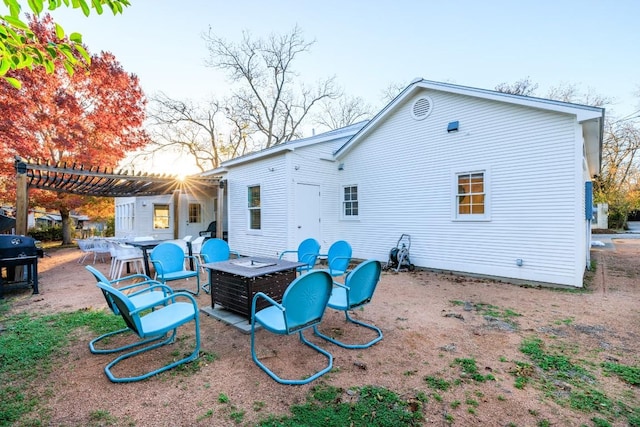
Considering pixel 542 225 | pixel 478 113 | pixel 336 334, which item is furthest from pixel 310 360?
pixel 478 113

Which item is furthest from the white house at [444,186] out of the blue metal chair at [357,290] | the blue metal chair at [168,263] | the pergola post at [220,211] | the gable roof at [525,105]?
the blue metal chair at [357,290]

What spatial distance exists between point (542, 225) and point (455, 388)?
5.10m

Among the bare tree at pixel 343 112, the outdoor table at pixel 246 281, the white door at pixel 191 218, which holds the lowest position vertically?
the outdoor table at pixel 246 281

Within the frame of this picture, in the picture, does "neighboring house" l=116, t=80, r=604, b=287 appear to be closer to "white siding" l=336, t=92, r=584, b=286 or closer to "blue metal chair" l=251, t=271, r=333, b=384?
"white siding" l=336, t=92, r=584, b=286

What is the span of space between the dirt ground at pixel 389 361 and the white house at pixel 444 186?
5.12 ft

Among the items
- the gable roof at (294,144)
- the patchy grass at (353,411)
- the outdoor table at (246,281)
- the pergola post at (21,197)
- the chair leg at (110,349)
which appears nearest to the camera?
the patchy grass at (353,411)

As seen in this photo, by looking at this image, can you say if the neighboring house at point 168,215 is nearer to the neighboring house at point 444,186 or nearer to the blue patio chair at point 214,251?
the neighboring house at point 444,186

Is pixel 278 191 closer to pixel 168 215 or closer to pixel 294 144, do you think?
pixel 294 144

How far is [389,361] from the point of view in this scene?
299cm

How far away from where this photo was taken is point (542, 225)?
612 centimetres

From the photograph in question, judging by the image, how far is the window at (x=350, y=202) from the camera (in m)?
9.66

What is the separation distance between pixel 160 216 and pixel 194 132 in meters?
10.2

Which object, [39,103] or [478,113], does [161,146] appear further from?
[478,113]

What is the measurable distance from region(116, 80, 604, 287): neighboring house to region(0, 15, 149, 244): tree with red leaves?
4.93 m
